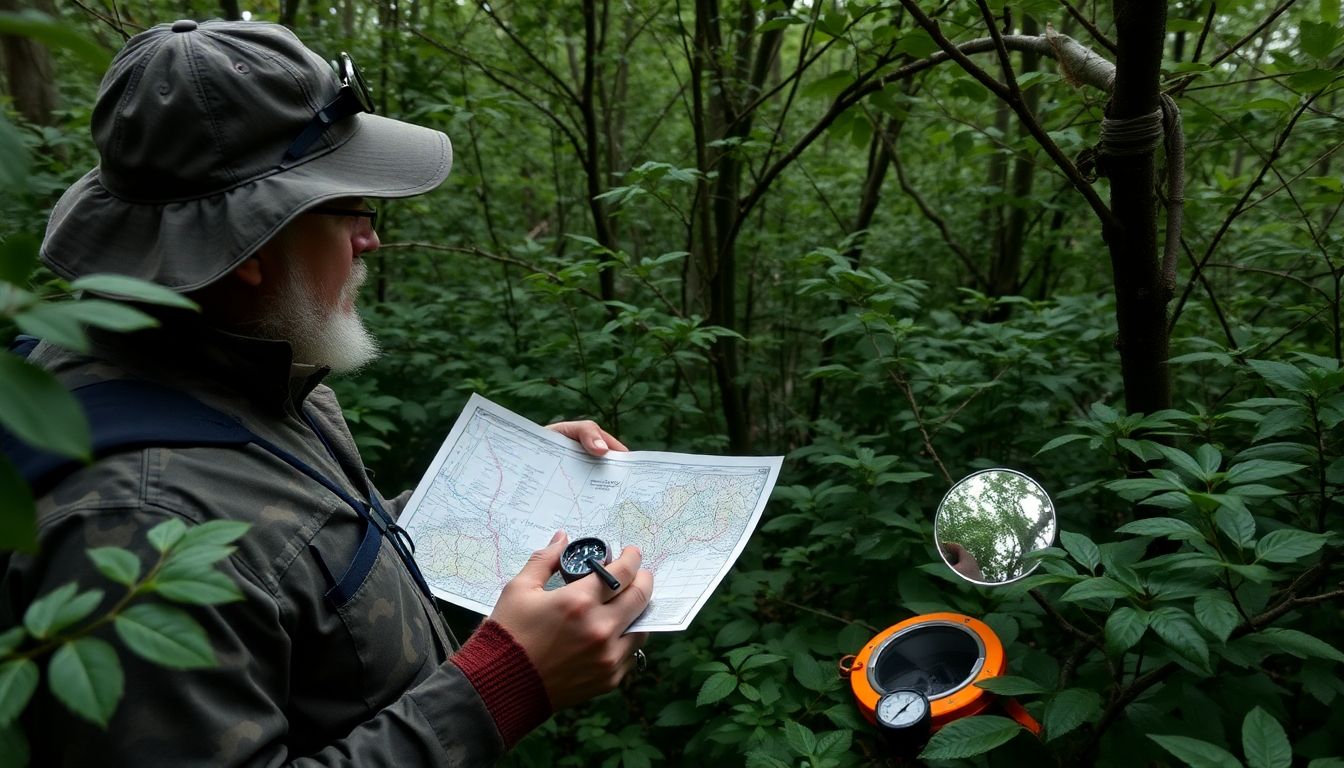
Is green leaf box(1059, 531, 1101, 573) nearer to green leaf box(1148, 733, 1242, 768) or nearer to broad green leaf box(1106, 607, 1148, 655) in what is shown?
broad green leaf box(1106, 607, 1148, 655)

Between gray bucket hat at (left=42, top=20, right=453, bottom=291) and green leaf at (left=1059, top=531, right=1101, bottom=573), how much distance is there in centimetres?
127

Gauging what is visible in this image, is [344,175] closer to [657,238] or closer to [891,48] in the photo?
[891,48]

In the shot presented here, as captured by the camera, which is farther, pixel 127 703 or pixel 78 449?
pixel 127 703

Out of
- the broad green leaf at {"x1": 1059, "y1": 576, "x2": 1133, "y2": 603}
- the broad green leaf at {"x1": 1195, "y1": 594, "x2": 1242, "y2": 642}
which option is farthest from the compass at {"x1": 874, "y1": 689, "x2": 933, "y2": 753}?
the broad green leaf at {"x1": 1195, "y1": 594, "x2": 1242, "y2": 642}

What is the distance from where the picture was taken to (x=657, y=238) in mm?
6484

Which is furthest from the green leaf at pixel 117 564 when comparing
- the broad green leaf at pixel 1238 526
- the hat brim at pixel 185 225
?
the broad green leaf at pixel 1238 526

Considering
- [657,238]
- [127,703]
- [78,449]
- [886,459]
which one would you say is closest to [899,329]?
[886,459]

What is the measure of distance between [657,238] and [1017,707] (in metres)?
5.28

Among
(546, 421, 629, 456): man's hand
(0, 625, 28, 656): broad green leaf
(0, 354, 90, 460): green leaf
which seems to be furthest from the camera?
(546, 421, 629, 456): man's hand

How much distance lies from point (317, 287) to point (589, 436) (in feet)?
2.21

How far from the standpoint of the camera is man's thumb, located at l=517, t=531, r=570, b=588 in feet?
4.79

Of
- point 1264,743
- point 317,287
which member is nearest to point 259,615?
point 317,287

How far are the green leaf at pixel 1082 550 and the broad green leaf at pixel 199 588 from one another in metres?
1.22

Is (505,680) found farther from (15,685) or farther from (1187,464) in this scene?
(1187,464)
